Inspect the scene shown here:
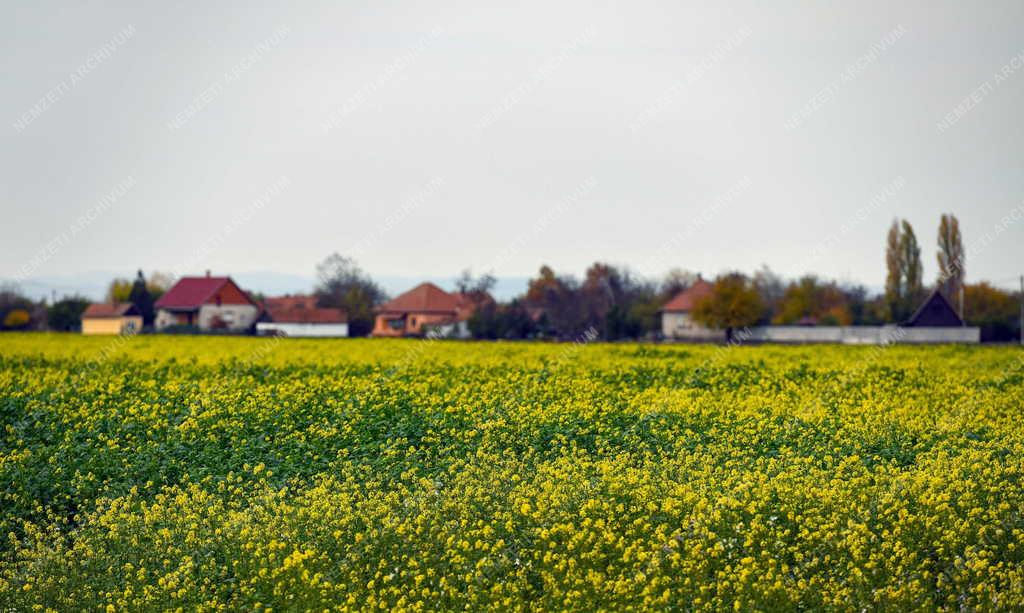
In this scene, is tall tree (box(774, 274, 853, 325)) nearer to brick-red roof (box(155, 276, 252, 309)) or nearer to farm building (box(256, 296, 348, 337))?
farm building (box(256, 296, 348, 337))

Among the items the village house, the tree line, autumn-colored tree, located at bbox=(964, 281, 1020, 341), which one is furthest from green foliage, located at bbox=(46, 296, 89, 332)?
autumn-colored tree, located at bbox=(964, 281, 1020, 341)

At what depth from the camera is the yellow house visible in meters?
103

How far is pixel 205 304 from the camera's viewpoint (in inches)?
4220

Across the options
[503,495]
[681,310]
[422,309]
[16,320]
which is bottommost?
[503,495]

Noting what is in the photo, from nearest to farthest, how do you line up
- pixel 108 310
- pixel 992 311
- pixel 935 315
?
pixel 935 315
pixel 992 311
pixel 108 310

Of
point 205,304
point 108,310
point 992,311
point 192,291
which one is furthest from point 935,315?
point 108,310

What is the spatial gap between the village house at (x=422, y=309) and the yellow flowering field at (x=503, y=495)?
76775 millimetres

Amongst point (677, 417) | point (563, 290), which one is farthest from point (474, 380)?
point (563, 290)

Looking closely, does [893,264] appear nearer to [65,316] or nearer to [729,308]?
[729,308]

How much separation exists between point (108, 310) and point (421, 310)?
33.7 metres

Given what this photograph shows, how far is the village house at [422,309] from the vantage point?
106500 millimetres

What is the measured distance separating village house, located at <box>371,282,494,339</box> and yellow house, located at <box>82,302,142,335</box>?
25058mm

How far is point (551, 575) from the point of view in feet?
41.5

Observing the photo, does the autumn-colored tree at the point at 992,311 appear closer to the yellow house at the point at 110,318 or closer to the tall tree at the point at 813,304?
the tall tree at the point at 813,304
